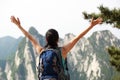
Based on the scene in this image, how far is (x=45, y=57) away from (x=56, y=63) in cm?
18

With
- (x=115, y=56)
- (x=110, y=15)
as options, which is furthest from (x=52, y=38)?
(x=115, y=56)

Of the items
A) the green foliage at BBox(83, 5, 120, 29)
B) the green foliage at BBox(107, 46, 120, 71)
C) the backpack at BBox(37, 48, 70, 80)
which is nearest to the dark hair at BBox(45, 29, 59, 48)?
the backpack at BBox(37, 48, 70, 80)

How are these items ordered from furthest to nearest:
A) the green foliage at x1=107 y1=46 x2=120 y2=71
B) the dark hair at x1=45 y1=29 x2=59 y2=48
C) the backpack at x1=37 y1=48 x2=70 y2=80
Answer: the green foliage at x1=107 y1=46 x2=120 y2=71 → the dark hair at x1=45 y1=29 x2=59 y2=48 → the backpack at x1=37 y1=48 x2=70 y2=80

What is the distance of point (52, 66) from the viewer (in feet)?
16.9

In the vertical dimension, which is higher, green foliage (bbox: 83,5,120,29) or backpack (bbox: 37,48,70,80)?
green foliage (bbox: 83,5,120,29)

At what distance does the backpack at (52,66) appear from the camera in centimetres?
510

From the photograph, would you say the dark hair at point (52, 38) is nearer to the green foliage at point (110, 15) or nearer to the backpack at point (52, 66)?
the backpack at point (52, 66)

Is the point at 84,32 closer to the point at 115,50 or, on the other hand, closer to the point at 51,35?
the point at 51,35

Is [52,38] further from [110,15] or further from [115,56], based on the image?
[115,56]

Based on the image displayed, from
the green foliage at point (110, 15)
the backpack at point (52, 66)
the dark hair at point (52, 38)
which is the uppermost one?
the green foliage at point (110, 15)

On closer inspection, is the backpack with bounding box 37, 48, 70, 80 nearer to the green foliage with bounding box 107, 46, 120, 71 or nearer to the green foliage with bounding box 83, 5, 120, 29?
the green foliage with bounding box 83, 5, 120, 29

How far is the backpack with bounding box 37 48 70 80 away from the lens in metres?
5.10

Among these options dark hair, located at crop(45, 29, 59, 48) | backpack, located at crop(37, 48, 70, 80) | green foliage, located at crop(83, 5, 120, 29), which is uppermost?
green foliage, located at crop(83, 5, 120, 29)

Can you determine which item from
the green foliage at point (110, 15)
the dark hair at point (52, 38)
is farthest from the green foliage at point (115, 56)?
the dark hair at point (52, 38)
